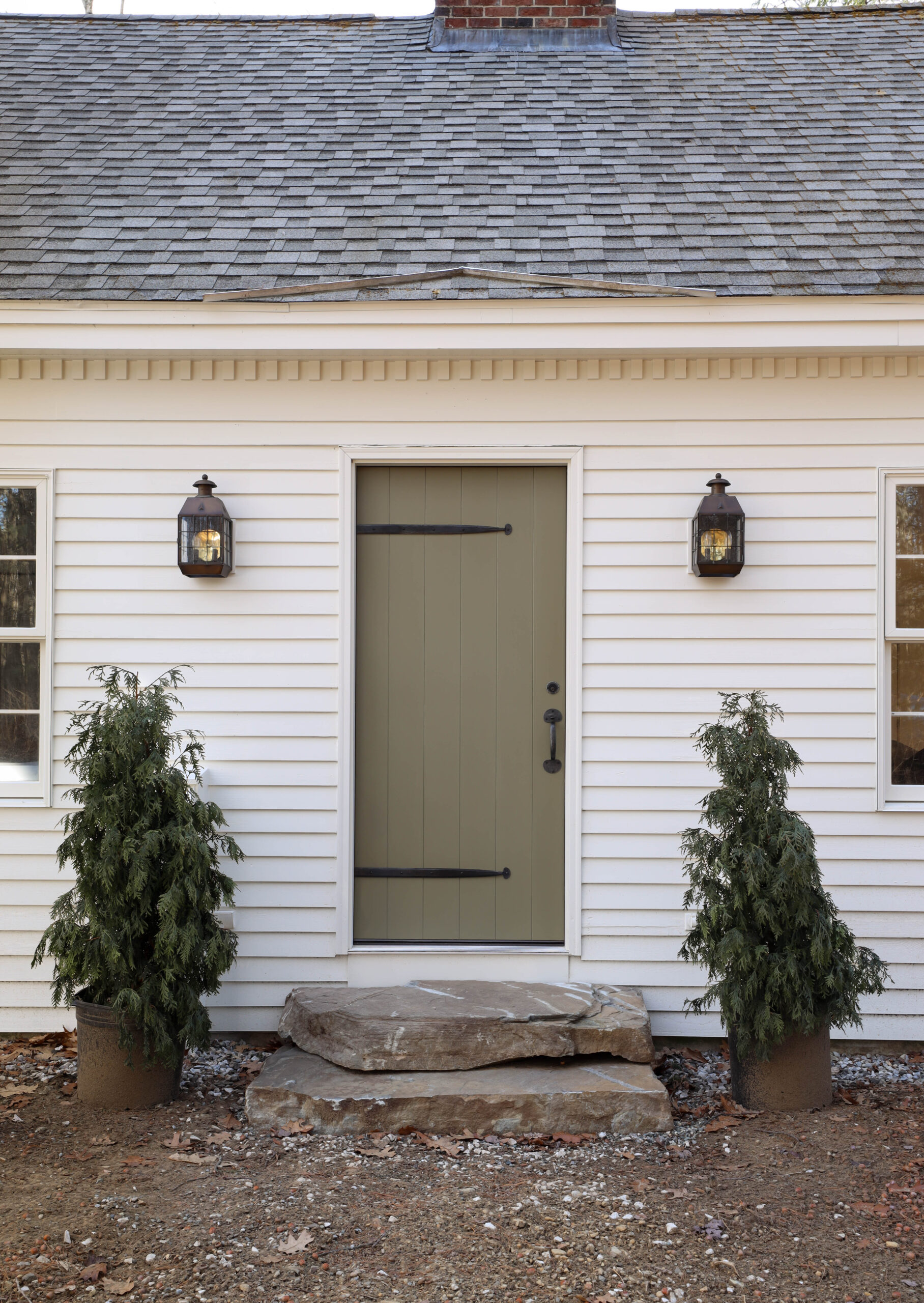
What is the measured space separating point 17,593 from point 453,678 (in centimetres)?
201

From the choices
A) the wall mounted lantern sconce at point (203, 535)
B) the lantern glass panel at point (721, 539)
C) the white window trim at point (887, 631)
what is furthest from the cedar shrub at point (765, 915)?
the wall mounted lantern sconce at point (203, 535)

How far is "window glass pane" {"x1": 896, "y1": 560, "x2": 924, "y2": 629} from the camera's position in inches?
168

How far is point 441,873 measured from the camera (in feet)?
13.9

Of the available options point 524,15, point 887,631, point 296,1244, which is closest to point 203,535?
point 296,1244

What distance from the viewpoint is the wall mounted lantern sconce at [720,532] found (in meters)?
4.07

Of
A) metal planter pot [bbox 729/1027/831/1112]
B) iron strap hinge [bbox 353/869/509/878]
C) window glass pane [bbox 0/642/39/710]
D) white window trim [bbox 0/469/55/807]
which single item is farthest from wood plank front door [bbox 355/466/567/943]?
window glass pane [bbox 0/642/39/710]

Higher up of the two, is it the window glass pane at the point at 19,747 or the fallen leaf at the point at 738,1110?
the window glass pane at the point at 19,747

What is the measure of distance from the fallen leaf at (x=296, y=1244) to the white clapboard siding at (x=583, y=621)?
1530 millimetres

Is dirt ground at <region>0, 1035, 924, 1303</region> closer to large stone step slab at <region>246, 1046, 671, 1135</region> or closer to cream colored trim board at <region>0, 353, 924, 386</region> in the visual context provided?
large stone step slab at <region>246, 1046, 671, 1135</region>

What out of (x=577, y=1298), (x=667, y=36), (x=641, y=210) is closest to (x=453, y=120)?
(x=641, y=210)

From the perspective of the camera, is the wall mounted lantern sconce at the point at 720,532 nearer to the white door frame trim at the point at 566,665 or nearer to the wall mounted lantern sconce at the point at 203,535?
the white door frame trim at the point at 566,665

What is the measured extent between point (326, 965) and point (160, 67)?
17.5ft

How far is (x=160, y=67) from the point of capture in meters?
5.85

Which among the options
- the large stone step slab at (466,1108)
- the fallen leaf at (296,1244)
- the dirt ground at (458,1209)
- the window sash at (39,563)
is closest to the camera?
the dirt ground at (458,1209)
